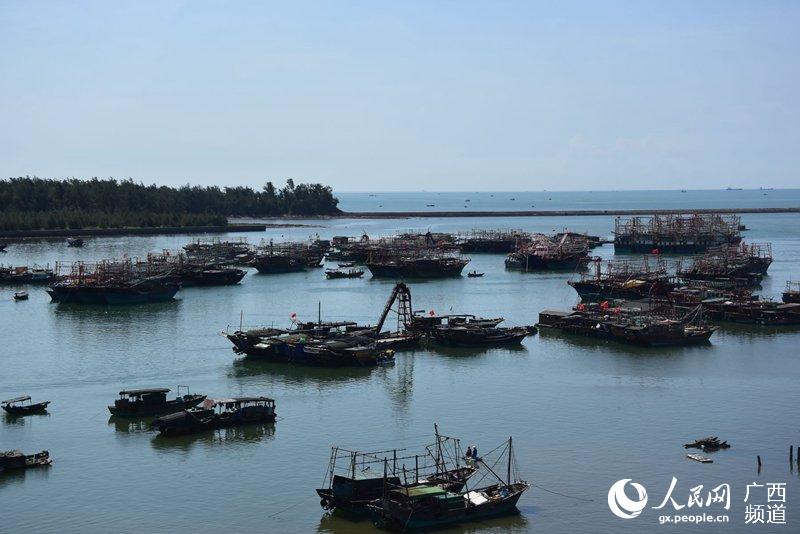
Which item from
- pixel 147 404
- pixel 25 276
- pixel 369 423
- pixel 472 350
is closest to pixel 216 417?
pixel 147 404

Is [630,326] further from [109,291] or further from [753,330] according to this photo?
[109,291]

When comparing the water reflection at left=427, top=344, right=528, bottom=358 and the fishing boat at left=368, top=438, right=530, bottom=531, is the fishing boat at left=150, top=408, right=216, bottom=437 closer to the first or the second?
the fishing boat at left=368, top=438, right=530, bottom=531

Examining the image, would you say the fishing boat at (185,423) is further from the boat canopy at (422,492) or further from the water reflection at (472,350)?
the water reflection at (472,350)

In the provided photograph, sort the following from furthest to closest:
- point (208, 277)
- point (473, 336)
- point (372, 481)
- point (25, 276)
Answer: point (25, 276), point (208, 277), point (473, 336), point (372, 481)

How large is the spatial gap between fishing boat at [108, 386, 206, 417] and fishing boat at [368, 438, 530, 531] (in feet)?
53.4

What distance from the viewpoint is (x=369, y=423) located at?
Answer: 46312 millimetres

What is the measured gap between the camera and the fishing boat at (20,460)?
Answer: 129 feet

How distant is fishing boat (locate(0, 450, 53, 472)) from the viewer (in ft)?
129

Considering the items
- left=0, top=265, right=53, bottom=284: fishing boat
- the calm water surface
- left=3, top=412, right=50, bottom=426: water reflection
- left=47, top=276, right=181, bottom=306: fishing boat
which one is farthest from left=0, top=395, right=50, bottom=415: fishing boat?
left=0, top=265, right=53, bottom=284: fishing boat

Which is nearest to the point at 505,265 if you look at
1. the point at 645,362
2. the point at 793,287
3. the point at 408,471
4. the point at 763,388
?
the point at 793,287

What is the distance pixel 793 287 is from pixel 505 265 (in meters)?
39.9

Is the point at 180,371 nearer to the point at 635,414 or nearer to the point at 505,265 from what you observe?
the point at 635,414

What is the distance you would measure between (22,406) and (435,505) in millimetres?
24492

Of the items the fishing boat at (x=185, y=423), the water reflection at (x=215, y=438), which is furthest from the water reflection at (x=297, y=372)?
the fishing boat at (x=185, y=423)
